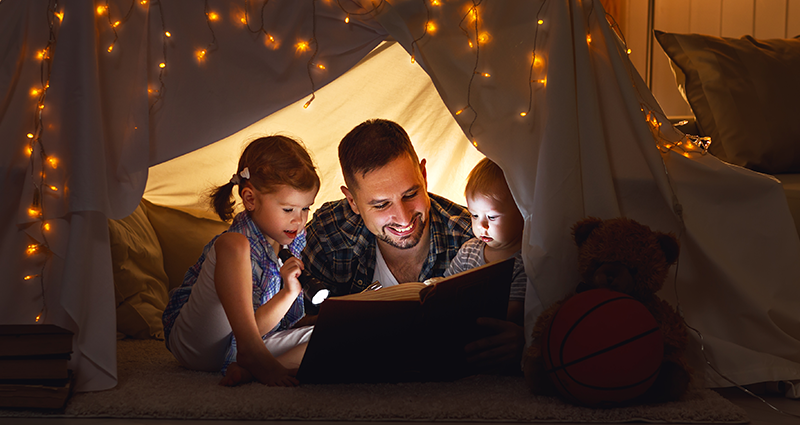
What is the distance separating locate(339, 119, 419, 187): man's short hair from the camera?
1.53m

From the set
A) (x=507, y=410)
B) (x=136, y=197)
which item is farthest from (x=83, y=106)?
(x=507, y=410)

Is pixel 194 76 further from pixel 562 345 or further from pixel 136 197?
pixel 562 345

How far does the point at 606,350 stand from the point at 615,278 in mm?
168

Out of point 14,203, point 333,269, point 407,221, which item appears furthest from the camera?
point 333,269

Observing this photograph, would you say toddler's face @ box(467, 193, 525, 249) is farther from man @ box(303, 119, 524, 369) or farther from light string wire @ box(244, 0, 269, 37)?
light string wire @ box(244, 0, 269, 37)

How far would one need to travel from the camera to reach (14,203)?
121cm

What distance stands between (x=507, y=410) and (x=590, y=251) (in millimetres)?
343

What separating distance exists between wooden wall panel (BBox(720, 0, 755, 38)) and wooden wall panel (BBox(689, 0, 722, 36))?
32 mm

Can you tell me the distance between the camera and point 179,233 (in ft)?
6.50

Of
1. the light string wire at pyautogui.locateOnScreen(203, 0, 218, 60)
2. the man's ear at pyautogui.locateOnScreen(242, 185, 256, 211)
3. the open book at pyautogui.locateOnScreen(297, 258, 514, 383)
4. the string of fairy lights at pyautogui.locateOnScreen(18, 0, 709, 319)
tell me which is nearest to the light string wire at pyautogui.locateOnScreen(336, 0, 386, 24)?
the string of fairy lights at pyautogui.locateOnScreen(18, 0, 709, 319)

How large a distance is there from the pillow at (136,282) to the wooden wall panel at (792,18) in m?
2.55

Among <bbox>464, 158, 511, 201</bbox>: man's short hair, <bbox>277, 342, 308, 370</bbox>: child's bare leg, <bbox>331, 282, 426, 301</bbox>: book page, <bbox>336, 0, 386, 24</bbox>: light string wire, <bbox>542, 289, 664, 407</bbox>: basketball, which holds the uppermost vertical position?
<bbox>336, 0, 386, 24</bbox>: light string wire

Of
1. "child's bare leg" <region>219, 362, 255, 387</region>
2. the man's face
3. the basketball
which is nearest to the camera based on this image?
the basketball

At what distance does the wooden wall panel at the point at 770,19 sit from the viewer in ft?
7.60
